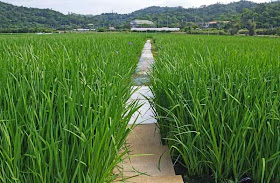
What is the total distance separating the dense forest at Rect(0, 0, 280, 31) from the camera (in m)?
42.5

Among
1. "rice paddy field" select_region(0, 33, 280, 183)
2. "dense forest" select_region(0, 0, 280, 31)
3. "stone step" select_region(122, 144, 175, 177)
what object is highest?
"dense forest" select_region(0, 0, 280, 31)

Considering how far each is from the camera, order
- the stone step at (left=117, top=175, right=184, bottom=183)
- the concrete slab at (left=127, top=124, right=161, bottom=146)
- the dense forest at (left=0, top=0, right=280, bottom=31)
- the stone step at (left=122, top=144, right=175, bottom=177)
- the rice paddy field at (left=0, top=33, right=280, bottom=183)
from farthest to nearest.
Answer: the dense forest at (left=0, top=0, right=280, bottom=31) < the concrete slab at (left=127, top=124, right=161, bottom=146) < the stone step at (left=122, top=144, right=175, bottom=177) < the stone step at (left=117, top=175, right=184, bottom=183) < the rice paddy field at (left=0, top=33, right=280, bottom=183)

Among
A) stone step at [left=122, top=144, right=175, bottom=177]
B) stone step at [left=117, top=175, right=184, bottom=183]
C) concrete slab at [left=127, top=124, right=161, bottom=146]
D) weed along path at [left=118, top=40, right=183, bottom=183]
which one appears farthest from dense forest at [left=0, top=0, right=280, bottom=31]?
stone step at [left=117, top=175, right=184, bottom=183]

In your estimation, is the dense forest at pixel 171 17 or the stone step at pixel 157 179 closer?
the stone step at pixel 157 179

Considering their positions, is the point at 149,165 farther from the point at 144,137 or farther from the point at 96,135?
the point at 96,135

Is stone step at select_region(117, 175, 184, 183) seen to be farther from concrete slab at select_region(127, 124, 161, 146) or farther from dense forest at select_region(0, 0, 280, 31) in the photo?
dense forest at select_region(0, 0, 280, 31)

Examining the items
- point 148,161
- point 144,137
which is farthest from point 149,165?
point 144,137

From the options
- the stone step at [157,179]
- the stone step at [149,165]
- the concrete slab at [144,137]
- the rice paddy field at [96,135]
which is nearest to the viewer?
the rice paddy field at [96,135]

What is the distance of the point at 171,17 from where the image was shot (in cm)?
7769

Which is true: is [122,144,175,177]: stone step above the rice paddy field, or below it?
below

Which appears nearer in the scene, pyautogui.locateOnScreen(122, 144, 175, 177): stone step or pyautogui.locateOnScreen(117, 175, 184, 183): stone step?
pyautogui.locateOnScreen(117, 175, 184, 183): stone step

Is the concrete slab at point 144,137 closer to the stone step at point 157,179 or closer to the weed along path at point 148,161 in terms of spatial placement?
the weed along path at point 148,161

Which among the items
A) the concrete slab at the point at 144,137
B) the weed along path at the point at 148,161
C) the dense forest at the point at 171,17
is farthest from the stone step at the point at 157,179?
the dense forest at the point at 171,17

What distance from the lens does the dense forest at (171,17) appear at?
4253 centimetres
